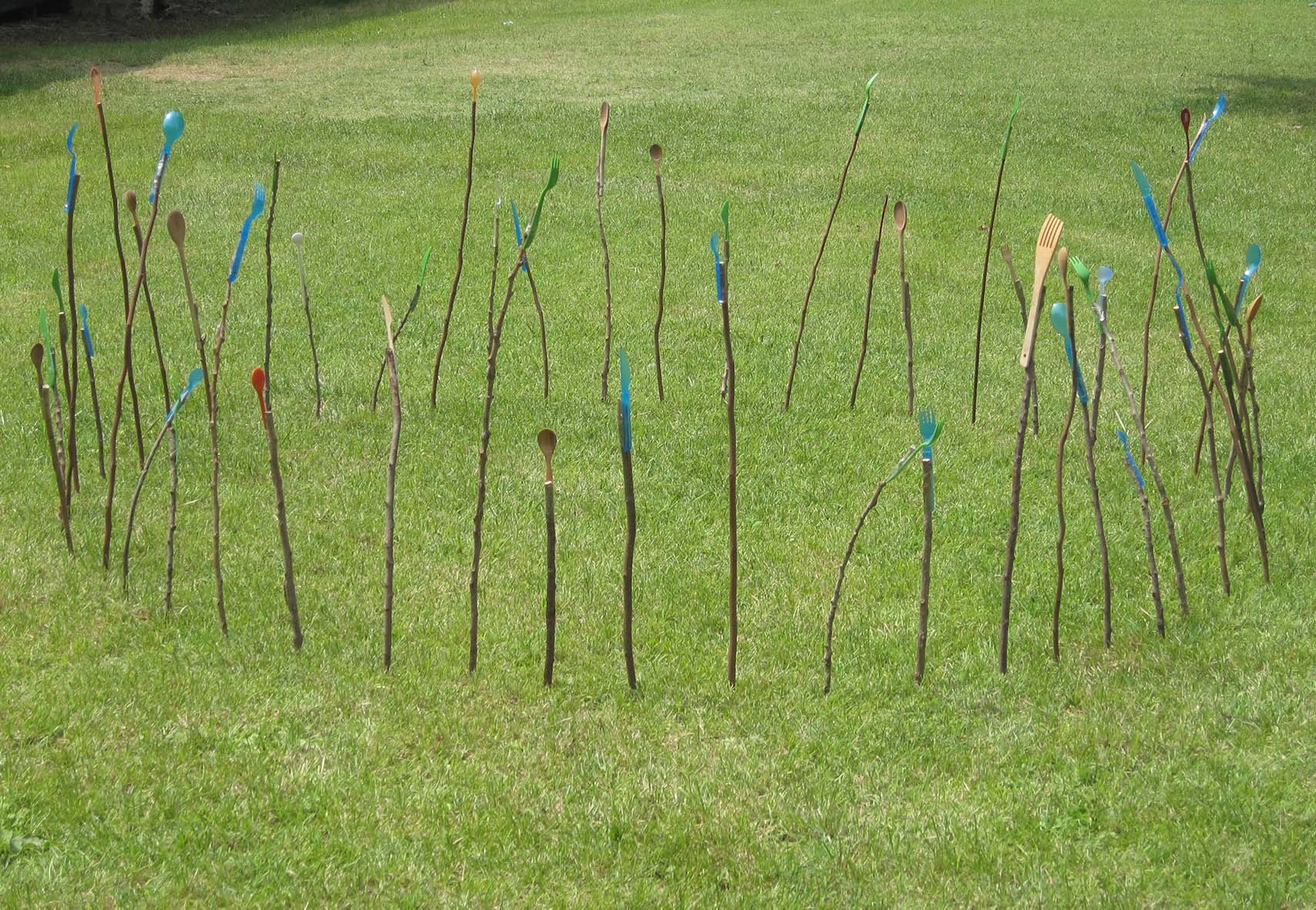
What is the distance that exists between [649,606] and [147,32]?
15.4 m

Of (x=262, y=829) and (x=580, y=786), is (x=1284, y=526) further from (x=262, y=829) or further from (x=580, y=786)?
(x=262, y=829)

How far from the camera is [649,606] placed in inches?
142

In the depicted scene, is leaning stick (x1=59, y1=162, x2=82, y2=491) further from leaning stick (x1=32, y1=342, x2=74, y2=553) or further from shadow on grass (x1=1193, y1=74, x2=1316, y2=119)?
shadow on grass (x1=1193, y1=74, x2=1316, y2=119)

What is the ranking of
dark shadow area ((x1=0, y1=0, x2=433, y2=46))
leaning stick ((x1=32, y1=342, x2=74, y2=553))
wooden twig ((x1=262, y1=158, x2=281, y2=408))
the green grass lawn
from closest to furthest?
the green grass lawn → leaning stick ((x1=32, y1=342, x2=74, y2=553)) → wooden twig ((x1=262, y1=158, x2=281, y2=408)) → dark shadow area ((x1=0, y1=0, x2=433, y2=46))

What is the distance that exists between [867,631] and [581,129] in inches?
310

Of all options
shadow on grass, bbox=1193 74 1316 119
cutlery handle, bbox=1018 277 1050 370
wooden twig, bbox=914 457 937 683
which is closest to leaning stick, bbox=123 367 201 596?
wooden twig, bbox=914 457 937 683

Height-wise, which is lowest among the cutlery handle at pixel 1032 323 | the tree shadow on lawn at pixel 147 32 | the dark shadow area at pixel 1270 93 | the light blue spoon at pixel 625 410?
the light blue spoon at pixel 625 410

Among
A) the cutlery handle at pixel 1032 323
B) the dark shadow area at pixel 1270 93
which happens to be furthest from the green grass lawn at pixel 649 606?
the dark shadow area at pixel 1270 93

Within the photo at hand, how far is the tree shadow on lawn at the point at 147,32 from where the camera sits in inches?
514

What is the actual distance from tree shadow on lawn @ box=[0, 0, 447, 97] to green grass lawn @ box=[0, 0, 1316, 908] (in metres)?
5.18

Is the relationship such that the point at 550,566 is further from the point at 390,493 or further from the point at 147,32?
the point at 147,32

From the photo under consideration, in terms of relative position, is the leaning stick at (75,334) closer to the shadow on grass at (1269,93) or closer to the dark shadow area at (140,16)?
the shadow on grass at (1269,93)

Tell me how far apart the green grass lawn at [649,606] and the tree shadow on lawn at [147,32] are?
5.18 meters

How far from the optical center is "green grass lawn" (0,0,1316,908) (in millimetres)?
2596
